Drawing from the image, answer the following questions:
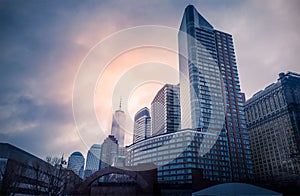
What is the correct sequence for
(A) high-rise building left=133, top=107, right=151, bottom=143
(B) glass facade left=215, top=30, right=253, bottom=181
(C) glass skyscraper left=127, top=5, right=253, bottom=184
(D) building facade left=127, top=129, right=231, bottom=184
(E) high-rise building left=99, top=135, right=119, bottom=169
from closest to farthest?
(D) building facade left=127, top=129, right=231, bottom=184, (C) glass skyscraper left=127, top=5, right=253, bottom=184, (B) glass facade left=215, top=30, right=253, bottom=181, (A) high-rise building left=133, top=107, right=151, bottom=143, (E) high-rise building left=99, top=135, right=119, bottom=169

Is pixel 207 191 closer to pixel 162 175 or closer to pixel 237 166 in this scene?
pixel 162 175

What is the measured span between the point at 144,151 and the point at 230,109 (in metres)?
35.4

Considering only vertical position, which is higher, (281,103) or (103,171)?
(281,103)

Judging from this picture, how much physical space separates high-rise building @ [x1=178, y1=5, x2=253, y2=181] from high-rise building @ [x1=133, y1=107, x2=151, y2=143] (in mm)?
56098

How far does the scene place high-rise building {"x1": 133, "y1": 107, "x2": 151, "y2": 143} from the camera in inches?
5394

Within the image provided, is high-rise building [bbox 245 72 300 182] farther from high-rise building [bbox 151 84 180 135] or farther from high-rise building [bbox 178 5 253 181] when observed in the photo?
high-rise building [bbox 151 84 180 135]

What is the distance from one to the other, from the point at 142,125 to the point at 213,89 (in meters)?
68.9

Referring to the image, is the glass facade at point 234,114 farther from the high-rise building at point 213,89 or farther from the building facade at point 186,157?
the building facade at point 186,157

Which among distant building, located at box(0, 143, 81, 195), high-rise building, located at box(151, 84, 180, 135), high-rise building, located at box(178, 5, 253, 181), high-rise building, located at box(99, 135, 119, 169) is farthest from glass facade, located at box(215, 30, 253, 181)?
high-rise building, located at box(99, 135, 119, 169)

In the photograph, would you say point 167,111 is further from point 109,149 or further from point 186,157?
point 109,149

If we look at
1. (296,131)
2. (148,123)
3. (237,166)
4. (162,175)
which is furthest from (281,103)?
(148,123)

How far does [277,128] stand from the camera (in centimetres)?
9281

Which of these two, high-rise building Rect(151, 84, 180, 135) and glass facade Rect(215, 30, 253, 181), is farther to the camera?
high-rise building Rect(151, 84, 180, 135)

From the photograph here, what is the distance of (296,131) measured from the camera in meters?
82.0
